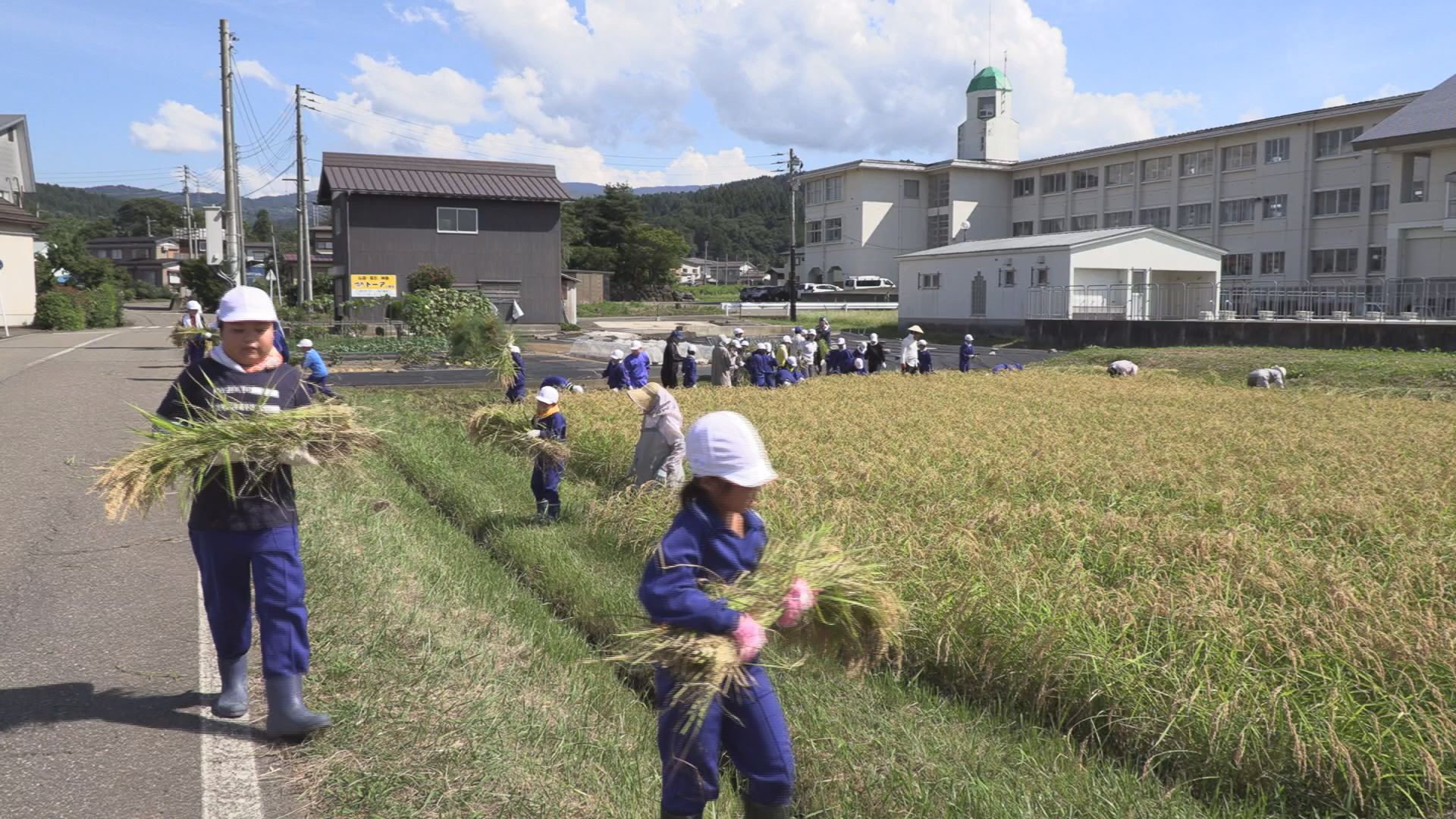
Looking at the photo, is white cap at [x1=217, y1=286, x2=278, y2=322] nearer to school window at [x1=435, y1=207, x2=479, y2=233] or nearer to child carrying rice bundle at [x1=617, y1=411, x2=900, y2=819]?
child carrying rice bundle at [x1=617, y1=411, x2=900, y2=819]

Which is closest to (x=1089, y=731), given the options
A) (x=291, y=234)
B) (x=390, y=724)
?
(x=390, y=724)

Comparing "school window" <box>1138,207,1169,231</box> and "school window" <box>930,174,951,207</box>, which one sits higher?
"school window" <box>930,174,951,207</box>

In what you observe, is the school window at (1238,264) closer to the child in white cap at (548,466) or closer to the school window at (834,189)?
the school window at (834,189)

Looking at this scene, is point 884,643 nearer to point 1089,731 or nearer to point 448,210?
point 1089,731

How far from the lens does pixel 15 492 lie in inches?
356

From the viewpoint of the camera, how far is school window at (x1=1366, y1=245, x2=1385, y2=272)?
4281 centimetres

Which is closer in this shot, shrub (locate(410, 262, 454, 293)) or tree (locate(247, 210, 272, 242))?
shrub (locate(410, 262, 454, 293))

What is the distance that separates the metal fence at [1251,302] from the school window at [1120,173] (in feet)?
43.8

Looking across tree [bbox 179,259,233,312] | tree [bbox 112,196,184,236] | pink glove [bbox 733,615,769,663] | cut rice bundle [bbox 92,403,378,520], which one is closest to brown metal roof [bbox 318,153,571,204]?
tree [bbox 179,259,233,312]

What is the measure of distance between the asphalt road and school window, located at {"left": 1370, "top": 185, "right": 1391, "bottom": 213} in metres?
46.2

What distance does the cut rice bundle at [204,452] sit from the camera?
4.37 meters

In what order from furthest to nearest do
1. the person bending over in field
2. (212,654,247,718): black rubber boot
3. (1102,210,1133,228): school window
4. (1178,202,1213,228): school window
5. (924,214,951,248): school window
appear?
(924,214,951,248): school window < (1102,210,1133,228): school window < (1178,202,1213,228): school window < the person bending over in field < (212,654,247,718): black rubber boot

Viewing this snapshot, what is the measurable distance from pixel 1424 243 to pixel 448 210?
35469 mm

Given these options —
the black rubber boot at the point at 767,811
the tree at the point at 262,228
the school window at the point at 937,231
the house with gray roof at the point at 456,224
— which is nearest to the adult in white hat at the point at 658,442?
the black rubber boot at the point at 767,811
